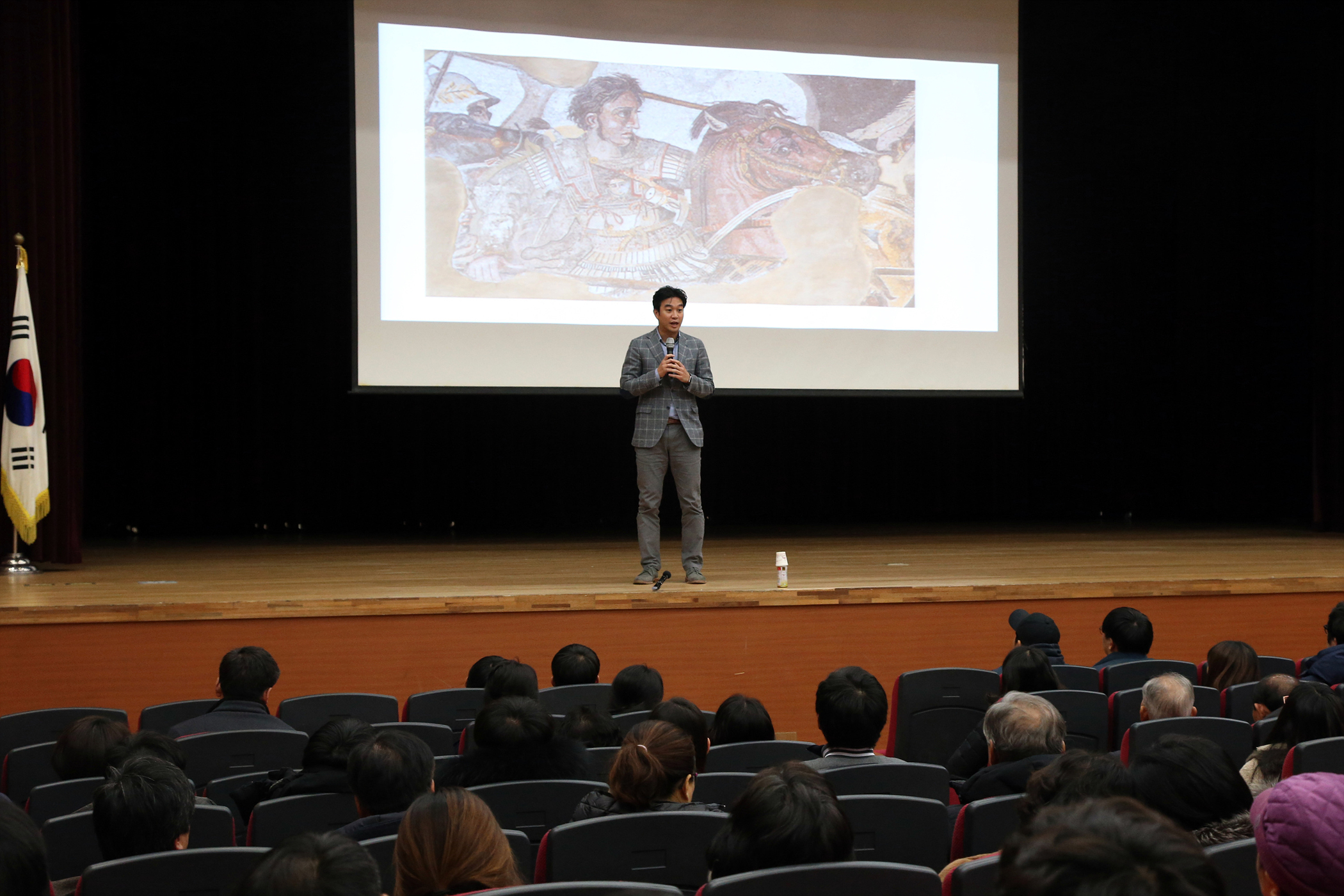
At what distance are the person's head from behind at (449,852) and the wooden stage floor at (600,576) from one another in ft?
10.7

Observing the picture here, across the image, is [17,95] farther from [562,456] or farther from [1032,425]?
[1032,425]

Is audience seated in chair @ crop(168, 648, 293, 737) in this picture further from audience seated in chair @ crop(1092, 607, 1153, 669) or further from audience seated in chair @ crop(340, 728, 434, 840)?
audience seated in chair @ crop(1092, 607, 1153, 669)

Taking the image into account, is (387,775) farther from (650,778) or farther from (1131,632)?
(1131,632)

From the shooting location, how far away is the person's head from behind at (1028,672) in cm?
338

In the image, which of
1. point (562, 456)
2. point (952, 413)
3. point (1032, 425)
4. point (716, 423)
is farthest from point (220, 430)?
point (1032, 425)

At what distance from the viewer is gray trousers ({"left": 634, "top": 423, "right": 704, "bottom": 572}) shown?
5.20 meters

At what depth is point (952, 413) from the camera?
32.9 feet

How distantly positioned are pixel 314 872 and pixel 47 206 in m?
5.86

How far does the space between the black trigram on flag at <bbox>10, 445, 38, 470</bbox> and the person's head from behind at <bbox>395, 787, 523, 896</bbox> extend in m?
5.12

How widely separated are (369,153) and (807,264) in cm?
262

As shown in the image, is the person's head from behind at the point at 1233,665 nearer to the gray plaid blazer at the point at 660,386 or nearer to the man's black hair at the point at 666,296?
the gray plaid blazer at the point at 660,386

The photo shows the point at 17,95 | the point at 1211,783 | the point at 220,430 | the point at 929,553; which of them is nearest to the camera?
the point at 1211,783

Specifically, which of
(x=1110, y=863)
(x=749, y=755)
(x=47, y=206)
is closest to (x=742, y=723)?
(x=749, y=755)

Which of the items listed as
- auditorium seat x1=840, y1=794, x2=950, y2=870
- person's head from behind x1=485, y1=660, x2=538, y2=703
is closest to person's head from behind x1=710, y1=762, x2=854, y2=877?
auditorium seat x1=840, y1=794, x2=950, y2=870
